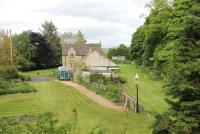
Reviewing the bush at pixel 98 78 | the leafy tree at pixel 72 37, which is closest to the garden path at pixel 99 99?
the bush at pixel 98 78

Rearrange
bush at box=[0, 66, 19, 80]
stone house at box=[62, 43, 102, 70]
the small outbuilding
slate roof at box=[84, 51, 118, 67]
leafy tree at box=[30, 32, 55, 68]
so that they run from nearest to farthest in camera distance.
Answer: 1. bush at box=[0, 66, 19, 80]
2. the small outbuilding
3. slate roof at box=[84, 51, 118, 67]
4. stone house at box=[62, 43, 102, 70]
5. leafy tree at box=[30, 32, 55, 68]

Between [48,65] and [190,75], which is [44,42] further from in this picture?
[190,75]

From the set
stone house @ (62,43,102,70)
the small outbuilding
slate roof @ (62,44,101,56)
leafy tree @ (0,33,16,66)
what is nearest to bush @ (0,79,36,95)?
leafy tree @ (0,33,16,66)

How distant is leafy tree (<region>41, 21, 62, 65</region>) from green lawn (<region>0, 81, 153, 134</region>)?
4645cm

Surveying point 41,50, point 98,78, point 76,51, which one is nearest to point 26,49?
point 41,50

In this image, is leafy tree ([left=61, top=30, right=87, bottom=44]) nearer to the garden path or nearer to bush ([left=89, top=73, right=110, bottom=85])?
bush ([left=89, top=73, right=110, bottom=85])

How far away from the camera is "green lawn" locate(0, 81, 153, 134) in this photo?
78.5 feet

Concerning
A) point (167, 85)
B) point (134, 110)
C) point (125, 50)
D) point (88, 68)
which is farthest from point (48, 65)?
point (167, 85)

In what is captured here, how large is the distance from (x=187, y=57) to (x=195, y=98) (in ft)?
4.73

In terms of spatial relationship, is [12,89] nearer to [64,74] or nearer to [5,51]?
[64,74]

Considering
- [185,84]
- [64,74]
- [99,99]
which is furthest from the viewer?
[64,74]

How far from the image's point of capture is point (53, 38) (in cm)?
9975

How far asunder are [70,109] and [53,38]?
2811 inches

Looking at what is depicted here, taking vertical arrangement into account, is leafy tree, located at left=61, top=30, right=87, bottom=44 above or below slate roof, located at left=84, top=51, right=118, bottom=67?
above
